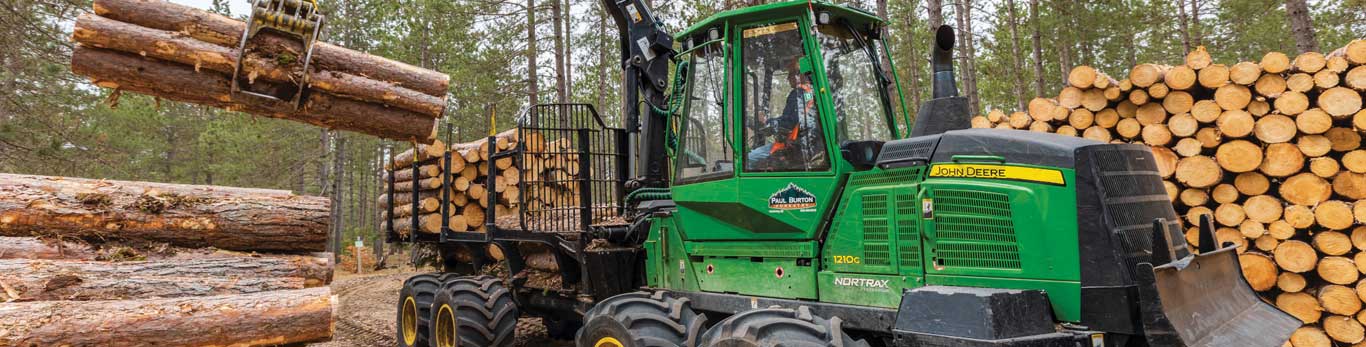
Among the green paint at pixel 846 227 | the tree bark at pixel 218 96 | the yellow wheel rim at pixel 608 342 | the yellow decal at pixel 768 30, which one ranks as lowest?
the yellow wheel rim at pixel 608 342

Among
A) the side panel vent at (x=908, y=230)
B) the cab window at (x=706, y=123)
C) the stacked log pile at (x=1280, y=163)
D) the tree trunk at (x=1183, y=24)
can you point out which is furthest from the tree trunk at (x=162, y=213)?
the tree trunk at (x=1183, y=24)

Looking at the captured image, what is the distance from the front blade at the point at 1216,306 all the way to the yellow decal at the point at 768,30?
2.12 meters

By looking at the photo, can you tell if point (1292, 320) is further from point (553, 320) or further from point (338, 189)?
point (338, 189)

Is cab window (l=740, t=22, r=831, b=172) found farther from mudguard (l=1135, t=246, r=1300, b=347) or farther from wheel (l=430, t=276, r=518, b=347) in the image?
wheel (l=430, t=276, r=518, b=347)

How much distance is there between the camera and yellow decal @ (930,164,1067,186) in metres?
3.33

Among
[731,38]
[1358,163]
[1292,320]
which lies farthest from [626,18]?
[1358,163]

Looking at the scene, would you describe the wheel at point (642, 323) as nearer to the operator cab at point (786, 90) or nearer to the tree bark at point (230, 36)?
the operator cab at point (786, 90)

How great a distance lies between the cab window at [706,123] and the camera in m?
4.38

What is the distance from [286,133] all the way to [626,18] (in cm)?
2151

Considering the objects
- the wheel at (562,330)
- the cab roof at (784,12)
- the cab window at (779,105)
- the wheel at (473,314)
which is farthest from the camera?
the wheel at (562,330)

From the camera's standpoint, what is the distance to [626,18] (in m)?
6.31

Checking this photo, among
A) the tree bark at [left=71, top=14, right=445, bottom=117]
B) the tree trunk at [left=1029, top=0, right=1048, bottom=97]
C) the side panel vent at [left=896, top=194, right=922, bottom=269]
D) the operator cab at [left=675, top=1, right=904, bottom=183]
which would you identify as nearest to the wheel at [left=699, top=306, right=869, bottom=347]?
the side panel vent at [left=896, top=194, right=922, bottom=269]

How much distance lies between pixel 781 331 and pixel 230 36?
128 inches

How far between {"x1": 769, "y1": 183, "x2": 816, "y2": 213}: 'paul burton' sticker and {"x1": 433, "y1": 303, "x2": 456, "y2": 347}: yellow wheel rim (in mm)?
3572
